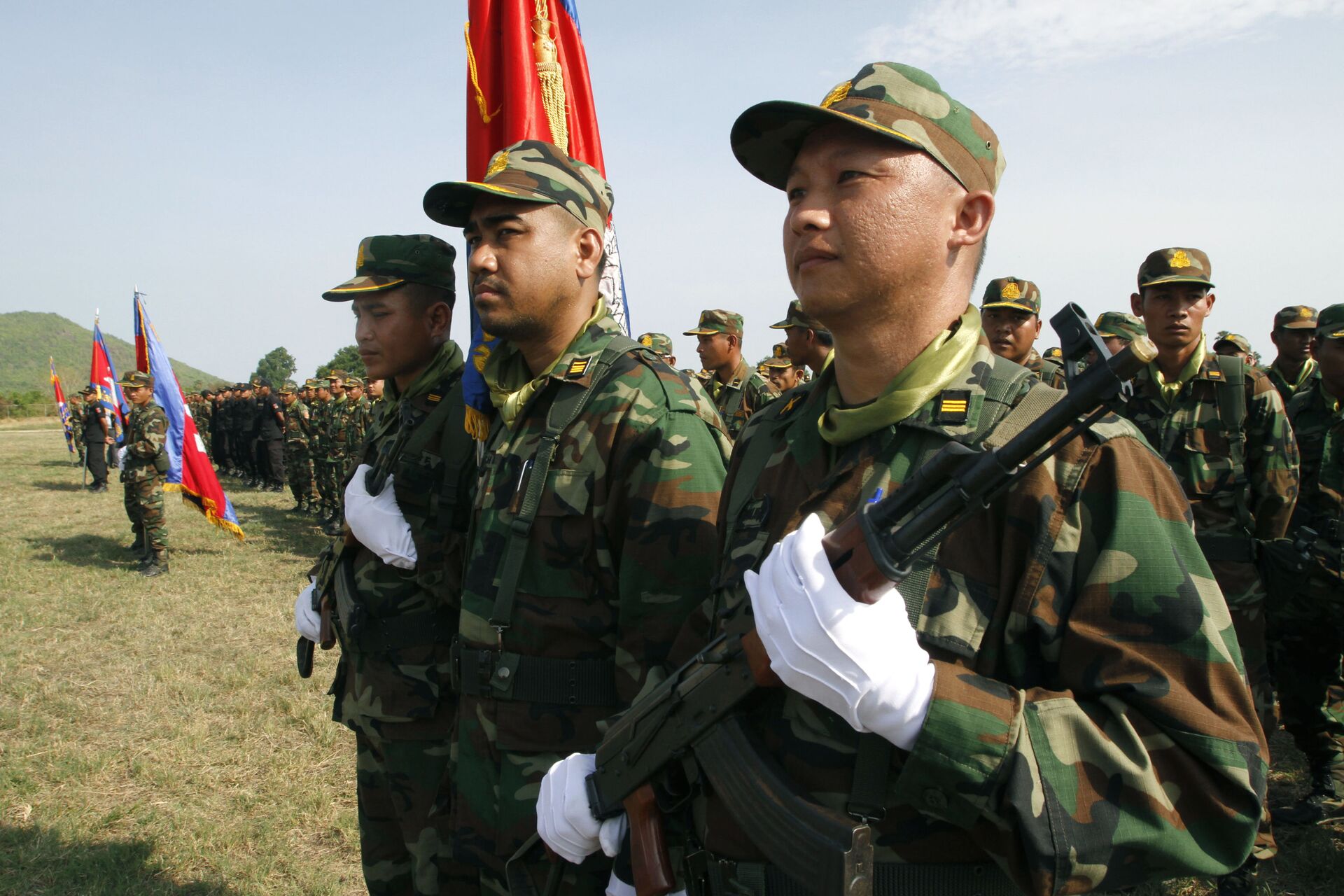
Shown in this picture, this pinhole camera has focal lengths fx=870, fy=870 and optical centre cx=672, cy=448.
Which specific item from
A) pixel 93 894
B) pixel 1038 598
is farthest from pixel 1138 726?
pixel 93 894

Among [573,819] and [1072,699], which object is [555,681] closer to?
[573,819]

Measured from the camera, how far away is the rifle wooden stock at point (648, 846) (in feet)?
5.55

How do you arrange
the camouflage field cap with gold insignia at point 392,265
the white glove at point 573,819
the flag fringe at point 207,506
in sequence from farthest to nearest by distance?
the flag fringe at point 207,506 < the camouflage field cap with gold insignia at point 392,265 < the white glove at point 573,819

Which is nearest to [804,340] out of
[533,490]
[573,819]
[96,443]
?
[533,490]

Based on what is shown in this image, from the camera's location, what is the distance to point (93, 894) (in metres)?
4.01

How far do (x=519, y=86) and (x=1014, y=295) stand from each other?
385cm

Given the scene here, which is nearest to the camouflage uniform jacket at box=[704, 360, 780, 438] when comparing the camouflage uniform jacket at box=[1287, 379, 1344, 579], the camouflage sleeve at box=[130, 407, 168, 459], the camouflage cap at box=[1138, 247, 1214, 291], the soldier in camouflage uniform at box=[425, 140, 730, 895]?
the camouflage uniform jacket at box=[1287, 379, 1344, 579]

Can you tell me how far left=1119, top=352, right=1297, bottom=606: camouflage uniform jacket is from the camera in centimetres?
441

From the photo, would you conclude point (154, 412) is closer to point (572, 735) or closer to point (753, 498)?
point (572, 735)

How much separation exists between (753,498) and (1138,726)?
78 centimetres

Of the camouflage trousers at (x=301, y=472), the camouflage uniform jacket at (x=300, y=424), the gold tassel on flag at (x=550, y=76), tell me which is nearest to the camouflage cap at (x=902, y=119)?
the gold tassel on flag at (x=550, y=76)

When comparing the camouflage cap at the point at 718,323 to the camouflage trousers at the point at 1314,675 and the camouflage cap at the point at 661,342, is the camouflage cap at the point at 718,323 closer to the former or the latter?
the camouflage cap at the point at 661,342

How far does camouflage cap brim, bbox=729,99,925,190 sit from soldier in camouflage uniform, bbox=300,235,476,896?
174 cm

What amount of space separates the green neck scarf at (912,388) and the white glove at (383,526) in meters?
1.94
